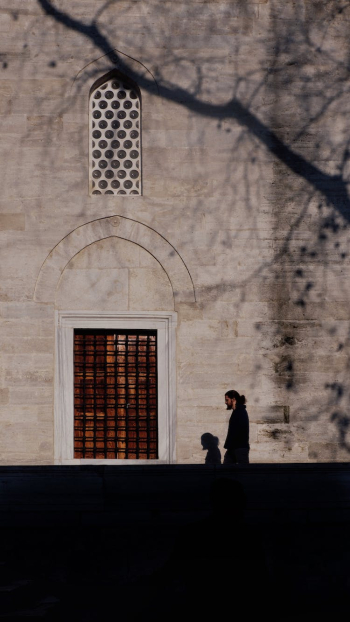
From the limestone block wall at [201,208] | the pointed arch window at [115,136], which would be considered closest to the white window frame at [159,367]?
the limestone block wall at [201,208]

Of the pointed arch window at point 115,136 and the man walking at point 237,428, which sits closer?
the man walking at point 237,428

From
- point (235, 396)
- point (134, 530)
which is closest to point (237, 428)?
point (235, 396)

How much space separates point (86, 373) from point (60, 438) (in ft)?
2.76

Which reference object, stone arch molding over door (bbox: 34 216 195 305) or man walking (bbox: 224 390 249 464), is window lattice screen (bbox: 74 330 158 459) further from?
man walking (bbox: 224 390 249 464)

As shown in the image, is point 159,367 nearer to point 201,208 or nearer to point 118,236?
point 118,236

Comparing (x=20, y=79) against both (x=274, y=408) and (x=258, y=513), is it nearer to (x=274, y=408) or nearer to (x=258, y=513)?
(x=274, y=408)

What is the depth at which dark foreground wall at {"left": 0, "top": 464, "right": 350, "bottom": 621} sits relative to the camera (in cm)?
600

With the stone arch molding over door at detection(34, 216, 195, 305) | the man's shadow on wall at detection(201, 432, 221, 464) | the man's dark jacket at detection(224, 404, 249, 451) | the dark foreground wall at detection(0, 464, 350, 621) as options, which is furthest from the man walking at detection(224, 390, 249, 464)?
the dark foreground wall at detection(0, 464, 350, 621)

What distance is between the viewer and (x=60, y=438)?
10.8m

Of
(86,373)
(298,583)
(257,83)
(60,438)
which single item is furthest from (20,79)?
(298,583)

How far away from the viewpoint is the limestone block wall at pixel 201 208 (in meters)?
10.9

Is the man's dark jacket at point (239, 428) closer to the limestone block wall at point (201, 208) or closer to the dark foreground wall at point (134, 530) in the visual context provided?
the limestone block wall at point (201, 208)

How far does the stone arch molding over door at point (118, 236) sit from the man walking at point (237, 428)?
1.42 meters

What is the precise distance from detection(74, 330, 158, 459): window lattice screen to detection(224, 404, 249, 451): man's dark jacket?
1204 millimetres
